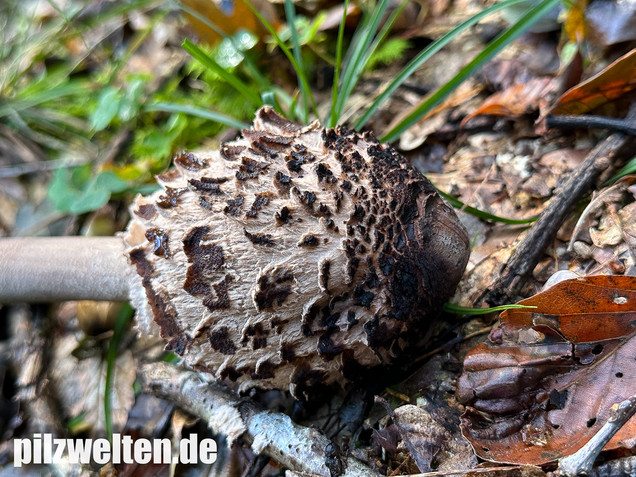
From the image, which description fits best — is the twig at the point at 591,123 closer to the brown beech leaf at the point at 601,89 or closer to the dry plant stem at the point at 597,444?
the brown beech leaf at the point at 601,89

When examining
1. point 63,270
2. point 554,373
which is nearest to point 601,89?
point 554,373

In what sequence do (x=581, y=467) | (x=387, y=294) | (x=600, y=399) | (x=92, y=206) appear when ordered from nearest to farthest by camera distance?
(x=581, y=467) < (x=600, y=399) < (x=387, y=294) < (x=92, y=206)

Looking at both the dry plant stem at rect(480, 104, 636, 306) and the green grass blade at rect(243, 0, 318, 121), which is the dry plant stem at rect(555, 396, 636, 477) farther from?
the green grass blade at rect(243, 0, 318, 121)

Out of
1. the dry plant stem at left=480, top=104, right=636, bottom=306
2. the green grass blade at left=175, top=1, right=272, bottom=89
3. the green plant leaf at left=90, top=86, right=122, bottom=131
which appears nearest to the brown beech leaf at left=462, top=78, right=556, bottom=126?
the dry plant stem at left=480, top=104, right=636, bottom=306

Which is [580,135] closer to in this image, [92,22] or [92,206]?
[92,206]

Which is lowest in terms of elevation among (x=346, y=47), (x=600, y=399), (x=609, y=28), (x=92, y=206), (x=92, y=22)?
(x=600, y=399)

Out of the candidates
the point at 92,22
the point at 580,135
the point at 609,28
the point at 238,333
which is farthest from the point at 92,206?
the point at 609,28

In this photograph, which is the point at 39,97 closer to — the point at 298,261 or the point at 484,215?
the point at 298,261
